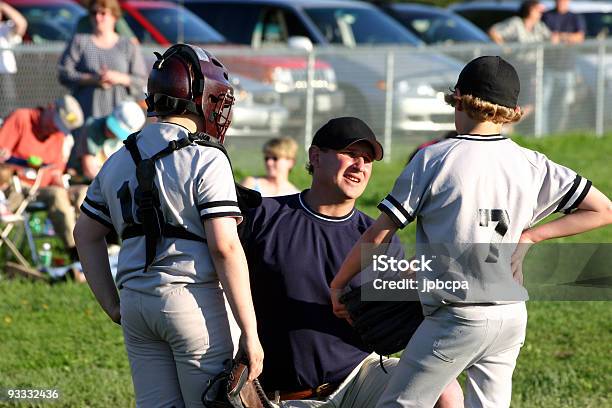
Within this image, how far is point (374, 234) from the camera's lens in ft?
15.0

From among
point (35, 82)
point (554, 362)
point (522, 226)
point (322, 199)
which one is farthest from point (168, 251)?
point (35, 82)

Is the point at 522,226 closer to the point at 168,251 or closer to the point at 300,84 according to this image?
the point at 168,251

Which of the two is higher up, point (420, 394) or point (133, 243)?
point (133, 243)

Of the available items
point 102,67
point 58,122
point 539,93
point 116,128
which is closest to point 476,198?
point 116,128

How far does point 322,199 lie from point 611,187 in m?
8.77

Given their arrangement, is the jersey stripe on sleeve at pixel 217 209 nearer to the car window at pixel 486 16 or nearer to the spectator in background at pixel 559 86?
the spectator in background at pixel 559 86

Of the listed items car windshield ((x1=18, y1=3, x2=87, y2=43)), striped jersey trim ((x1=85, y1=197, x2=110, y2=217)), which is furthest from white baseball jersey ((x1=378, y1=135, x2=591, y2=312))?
car windshield ((x1=18, y1=3, x2=87, y2=43))

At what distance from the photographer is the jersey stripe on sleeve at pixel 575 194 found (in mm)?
4645

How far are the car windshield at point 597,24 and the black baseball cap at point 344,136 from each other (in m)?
16.8

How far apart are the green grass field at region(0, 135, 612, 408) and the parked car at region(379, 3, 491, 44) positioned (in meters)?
10.2

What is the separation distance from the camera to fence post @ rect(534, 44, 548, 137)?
16734mm

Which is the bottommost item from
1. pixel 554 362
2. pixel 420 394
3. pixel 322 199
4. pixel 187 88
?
pixel 554 362

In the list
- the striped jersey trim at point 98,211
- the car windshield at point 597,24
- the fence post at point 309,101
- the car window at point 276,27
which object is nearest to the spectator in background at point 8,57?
the fence post at point 309,101

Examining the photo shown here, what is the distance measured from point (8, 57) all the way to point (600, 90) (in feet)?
27.9
